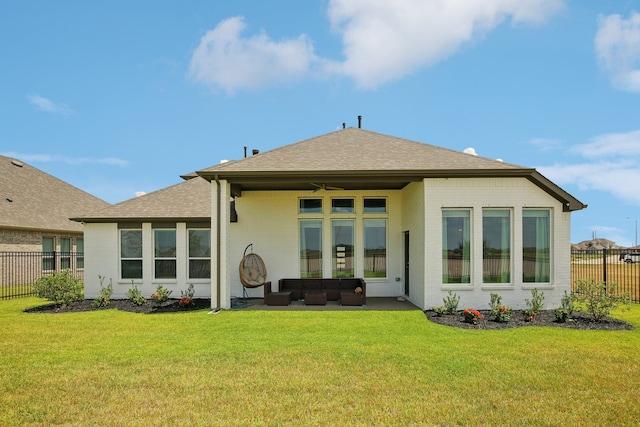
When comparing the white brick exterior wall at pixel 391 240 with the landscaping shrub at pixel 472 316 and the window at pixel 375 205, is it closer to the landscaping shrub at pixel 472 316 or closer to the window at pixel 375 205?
the window at pixel 375 205

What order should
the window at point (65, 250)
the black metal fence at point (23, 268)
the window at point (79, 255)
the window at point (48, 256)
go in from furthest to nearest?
the window at point (79, 255) → the window at point (65, 250) → the window at point (48, 256) → the black metal fence at point (23, 268)

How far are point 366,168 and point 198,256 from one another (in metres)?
6.58

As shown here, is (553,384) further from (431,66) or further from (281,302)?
(431,66)

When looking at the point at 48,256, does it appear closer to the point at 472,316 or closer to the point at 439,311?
the point at 439,311

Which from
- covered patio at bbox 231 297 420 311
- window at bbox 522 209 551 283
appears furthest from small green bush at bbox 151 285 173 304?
window at bbox 522 209 551 283

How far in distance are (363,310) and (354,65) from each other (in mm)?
7189

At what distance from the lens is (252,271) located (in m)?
13.4

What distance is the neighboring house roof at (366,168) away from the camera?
37.0 feet

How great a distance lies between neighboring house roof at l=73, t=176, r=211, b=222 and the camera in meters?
14.0

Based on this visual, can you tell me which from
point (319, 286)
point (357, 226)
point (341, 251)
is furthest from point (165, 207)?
point (357, 226)

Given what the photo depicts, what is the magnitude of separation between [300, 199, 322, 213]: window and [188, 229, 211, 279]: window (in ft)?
10.8

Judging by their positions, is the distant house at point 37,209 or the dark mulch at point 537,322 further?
the distant house at point 37,209

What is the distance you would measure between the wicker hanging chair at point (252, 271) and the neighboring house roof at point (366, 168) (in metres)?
2.15

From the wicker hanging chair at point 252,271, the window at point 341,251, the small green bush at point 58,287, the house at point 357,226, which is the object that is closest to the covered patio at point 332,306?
the house at point 357,226
